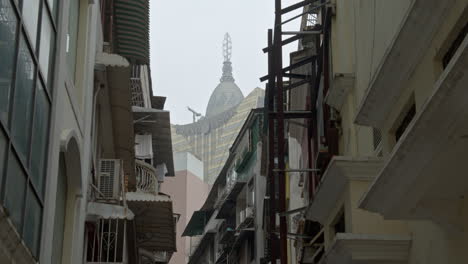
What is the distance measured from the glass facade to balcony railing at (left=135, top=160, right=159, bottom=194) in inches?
633

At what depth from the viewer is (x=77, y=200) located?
17.8m

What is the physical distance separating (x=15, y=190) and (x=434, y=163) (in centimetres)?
432

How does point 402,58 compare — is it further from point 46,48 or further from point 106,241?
point 106,241

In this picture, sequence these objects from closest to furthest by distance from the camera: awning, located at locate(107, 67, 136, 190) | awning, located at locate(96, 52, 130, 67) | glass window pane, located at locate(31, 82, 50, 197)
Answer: glass window pane, located at locate(31, 82, 50, 197), awning, located at locate(96, 52, 130, 67), awning, located at locate(107, 67, 136, 190)

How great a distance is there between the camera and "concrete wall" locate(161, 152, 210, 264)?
7775 cm

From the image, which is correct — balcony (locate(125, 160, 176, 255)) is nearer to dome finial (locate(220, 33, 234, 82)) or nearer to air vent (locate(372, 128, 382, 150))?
air vent (locate(372, 128, 382, 150))

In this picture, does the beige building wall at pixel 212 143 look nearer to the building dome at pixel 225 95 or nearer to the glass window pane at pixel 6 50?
the building dome at pixel 225 95

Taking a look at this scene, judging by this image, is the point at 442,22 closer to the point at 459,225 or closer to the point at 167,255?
the point at 459,225

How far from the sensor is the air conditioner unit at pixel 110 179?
2241 centimetres

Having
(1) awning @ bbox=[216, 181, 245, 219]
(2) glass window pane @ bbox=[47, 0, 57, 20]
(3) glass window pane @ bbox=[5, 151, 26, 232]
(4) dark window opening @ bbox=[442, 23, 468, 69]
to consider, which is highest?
(1) awning @ bbox=[216, 181, 245, 219]

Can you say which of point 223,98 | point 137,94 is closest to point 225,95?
point 223,98

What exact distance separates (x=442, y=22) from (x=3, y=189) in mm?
4655

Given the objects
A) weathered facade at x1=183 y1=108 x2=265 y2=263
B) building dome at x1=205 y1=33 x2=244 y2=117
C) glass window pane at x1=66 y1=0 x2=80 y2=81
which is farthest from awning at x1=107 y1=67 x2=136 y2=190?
building dome at x1=205 y1=33 x2=244 y2=117

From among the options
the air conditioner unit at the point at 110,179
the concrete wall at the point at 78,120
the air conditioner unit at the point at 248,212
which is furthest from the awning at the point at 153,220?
the air conditioner unit at the point at 248,212
